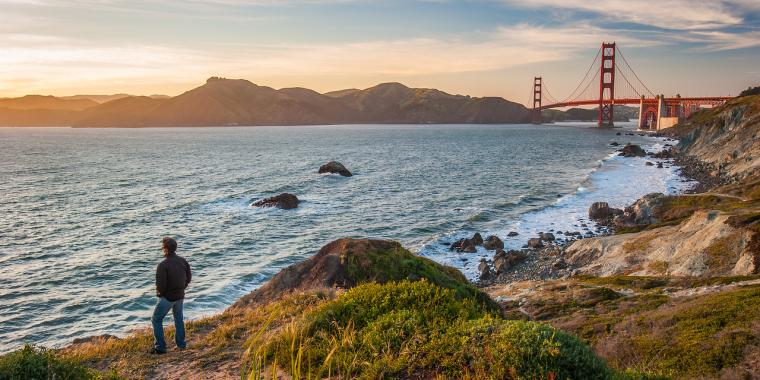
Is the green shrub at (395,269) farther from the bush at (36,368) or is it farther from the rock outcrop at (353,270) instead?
the bush at (36,368)

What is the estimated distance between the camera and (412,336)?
288 inches

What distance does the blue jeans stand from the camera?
10.9 m

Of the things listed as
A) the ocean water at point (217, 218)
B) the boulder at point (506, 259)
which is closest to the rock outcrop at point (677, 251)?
the boulder at point (506, 259)

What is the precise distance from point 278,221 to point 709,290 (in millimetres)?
31421

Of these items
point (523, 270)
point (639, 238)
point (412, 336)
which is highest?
point (412, 336)

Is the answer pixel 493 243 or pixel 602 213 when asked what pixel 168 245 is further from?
pixel 602 213

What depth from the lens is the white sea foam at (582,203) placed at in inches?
1256

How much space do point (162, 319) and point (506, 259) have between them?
71.9 feet

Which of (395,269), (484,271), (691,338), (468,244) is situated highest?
(691,338)

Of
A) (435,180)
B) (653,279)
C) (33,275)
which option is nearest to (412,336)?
(653,279)

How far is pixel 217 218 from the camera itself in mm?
40625

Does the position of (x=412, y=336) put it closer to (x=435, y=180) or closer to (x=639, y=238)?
(x=639, y=238)

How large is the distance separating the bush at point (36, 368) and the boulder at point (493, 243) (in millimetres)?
27439

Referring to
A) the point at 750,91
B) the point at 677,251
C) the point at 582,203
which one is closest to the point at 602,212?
the point at 582,203
